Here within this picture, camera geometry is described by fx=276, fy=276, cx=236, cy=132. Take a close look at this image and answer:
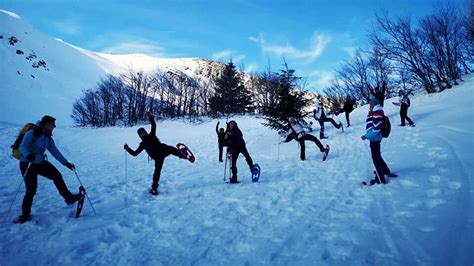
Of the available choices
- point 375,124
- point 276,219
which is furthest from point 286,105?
point 276,219

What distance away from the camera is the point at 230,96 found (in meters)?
38.8

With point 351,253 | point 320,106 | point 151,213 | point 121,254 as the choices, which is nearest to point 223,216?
point 151,213

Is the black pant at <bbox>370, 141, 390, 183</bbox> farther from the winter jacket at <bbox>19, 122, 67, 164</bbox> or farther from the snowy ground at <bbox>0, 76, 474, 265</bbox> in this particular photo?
the winter jacket at <bbox>19, 122, 67, 164</bbox>

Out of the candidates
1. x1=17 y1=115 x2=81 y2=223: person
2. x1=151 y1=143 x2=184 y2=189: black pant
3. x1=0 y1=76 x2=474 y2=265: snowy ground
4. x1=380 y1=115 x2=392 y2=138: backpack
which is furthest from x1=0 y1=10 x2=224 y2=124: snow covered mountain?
x1=380 y1=115 x2=392 y2=138: backpack

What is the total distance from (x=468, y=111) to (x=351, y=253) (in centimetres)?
1319

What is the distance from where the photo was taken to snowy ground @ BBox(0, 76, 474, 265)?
3.94 meters

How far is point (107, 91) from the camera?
153 ft

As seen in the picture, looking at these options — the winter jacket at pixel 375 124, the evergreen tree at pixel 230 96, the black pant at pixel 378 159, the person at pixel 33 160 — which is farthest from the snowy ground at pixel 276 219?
the evergreen tree at pixel 230 96

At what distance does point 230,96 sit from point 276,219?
112ft

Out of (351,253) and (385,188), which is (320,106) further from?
(351,253)

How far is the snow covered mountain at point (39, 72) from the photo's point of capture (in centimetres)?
4912

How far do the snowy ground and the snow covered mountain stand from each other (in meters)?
47.2

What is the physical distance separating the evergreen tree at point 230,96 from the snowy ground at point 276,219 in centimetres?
2974

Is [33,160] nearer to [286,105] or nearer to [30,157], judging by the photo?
[30,157]
